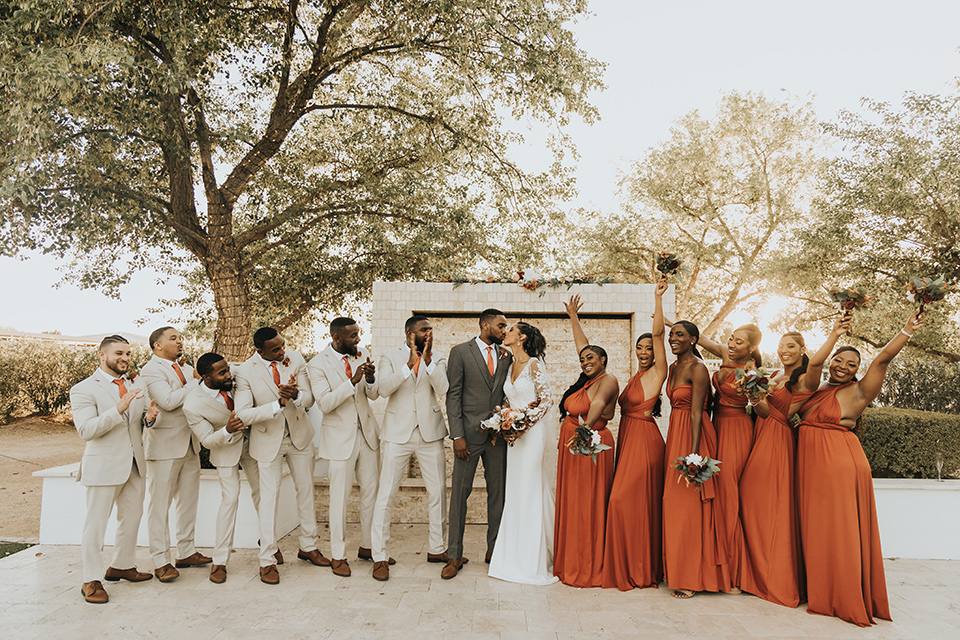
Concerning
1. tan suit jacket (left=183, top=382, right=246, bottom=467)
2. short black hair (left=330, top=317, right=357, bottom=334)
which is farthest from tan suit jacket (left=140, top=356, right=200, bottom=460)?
short black hair (left=330, top=317, right=357, bottom=334)

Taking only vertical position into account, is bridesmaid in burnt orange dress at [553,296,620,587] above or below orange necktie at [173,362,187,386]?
below

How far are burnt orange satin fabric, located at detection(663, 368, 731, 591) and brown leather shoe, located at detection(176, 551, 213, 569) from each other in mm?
4391

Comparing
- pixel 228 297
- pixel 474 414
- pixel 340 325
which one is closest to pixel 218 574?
pixel 340 325

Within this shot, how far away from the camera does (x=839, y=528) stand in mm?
4688

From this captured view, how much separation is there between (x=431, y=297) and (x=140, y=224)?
668cm

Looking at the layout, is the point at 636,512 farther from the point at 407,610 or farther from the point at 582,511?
the point at 407,610

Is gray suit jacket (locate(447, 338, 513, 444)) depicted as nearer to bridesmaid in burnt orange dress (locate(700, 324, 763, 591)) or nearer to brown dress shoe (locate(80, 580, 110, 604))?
bridesmaid in burnt orange dress (locate(700, 324, 763, 591))

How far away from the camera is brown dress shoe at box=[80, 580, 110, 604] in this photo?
16.2 ft

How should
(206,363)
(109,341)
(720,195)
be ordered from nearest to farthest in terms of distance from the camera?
1. (109,341)
2. (206,363)
3. (720,195)

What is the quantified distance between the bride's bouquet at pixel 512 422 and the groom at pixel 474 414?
25 centimetres

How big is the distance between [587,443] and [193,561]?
4.00m

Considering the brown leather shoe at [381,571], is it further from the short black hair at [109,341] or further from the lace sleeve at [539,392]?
the short black hair at [109,341]

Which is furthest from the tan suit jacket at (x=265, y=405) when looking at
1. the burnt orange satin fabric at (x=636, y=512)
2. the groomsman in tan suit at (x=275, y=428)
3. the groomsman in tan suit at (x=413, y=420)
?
the burnt orange satin fabric at (x=636, y=512)

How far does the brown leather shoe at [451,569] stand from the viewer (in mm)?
5484
